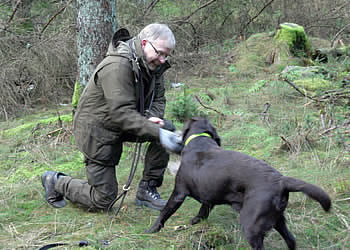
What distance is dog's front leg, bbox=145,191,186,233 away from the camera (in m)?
3.39

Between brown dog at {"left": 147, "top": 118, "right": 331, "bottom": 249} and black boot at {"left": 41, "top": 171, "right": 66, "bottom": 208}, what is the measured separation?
4.45 ft

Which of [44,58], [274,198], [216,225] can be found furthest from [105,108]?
[44,58]

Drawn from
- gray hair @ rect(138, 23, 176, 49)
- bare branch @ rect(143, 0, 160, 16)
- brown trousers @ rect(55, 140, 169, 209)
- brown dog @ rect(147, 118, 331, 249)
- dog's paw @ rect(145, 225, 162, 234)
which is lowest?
dog's paw @ rect(145, 225, 162, 234)

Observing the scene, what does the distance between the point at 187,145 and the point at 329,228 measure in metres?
1.41

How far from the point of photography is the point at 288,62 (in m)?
9.72

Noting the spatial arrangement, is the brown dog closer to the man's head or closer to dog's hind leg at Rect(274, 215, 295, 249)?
dog's hind leg at Rect(274, 215, 295, 249)

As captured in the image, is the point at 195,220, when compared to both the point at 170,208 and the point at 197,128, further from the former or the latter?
the point at 197,128

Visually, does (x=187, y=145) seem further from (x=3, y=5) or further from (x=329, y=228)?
(x=3, y=5)

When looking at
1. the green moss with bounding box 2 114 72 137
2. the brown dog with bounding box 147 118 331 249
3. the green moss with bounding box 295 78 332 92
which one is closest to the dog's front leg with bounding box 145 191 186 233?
the brown dog with bounding box 147 118 331 249

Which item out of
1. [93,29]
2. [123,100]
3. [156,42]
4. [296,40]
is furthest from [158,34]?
[296,40]

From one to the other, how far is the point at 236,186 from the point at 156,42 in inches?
60.5

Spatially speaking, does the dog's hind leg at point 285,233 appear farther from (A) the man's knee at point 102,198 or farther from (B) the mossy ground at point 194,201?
(A) the man's knee at point 102,198

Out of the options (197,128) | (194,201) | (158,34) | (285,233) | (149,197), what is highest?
(158,34)

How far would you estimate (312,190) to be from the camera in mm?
2594
